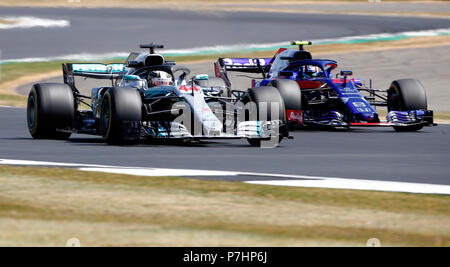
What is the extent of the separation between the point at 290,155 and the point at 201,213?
5.89 metres

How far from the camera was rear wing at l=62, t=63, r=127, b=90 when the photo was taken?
19344mm

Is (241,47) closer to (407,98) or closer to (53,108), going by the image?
(407,98)

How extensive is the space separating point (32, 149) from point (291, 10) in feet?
170

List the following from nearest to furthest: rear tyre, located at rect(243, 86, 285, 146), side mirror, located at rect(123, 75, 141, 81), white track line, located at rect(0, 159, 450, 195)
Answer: white track line, located at rect(0, 159, 450, 195) < rear tyre, located at rect(243, 86, 285, 146) < side mirror, located at rect(123, 75, 141, 81)

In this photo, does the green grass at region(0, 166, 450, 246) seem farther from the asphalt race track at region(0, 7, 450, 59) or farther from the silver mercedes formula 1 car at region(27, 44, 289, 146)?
the asphalt race track at region(0, 7, 450, 59)

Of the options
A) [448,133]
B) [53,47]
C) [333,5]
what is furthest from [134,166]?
[333,5]

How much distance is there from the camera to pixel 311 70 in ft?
73.5

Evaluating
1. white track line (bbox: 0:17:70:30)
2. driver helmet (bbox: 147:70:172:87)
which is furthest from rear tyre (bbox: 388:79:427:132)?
white track line (bbox: 0:17:70:30)

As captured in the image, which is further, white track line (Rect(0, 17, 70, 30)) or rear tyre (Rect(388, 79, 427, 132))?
white track line (Rect(0, 17, 70, 30))

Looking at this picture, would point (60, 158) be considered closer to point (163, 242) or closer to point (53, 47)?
point (163, 242)

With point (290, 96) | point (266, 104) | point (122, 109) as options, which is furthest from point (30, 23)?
point (122, 109)

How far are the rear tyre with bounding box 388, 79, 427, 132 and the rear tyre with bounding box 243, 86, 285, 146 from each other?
4.55 metres

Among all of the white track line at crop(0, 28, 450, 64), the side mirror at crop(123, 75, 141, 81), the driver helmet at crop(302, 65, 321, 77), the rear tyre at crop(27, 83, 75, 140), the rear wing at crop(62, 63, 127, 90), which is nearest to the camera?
the rear tyre at crop(27, 83, 75, 140)

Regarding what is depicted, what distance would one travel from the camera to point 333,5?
73875 millimetres
